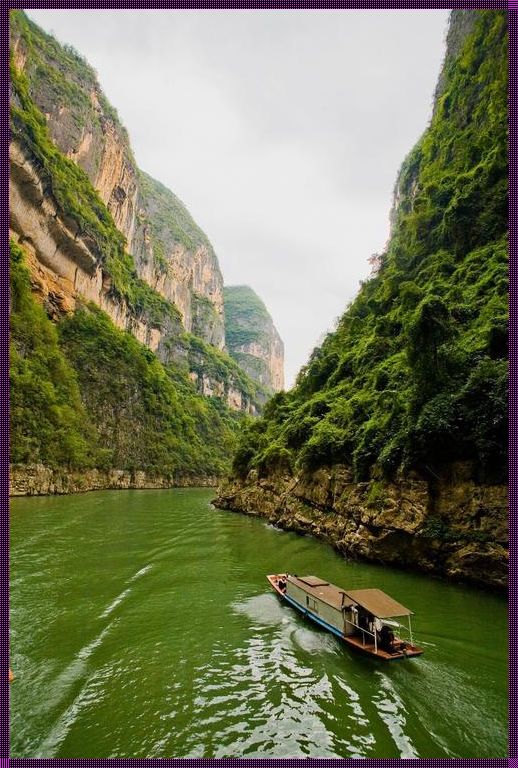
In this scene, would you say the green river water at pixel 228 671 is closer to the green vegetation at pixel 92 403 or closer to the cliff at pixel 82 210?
the green vegetation at pixel 92 403

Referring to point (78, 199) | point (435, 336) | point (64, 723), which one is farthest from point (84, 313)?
point (64, 723)

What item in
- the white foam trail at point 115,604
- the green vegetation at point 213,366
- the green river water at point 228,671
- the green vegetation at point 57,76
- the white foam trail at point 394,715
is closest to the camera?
the white foam trail at point 394,715

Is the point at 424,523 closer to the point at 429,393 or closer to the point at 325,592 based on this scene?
the point at 429,393

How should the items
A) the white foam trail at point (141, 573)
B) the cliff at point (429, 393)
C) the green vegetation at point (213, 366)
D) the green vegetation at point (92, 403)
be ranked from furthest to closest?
the green vegetation at point (213, 366)
the green vegetation at point (92, 403)
the white foam trail at point (141, 573)
the cliff at point (429, 393)

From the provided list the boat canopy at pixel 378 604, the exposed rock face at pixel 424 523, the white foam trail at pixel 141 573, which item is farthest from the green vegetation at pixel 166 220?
the boat canopy at pixel 378 604

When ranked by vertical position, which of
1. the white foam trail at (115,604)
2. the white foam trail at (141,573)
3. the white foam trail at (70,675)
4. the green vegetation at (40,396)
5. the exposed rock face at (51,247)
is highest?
the exposed rock face at (51,247)

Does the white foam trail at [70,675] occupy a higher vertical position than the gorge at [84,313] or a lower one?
lower

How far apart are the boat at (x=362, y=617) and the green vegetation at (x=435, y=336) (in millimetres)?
6328

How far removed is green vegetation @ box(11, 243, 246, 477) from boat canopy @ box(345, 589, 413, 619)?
112ft

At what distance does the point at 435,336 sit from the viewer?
50.0 ft

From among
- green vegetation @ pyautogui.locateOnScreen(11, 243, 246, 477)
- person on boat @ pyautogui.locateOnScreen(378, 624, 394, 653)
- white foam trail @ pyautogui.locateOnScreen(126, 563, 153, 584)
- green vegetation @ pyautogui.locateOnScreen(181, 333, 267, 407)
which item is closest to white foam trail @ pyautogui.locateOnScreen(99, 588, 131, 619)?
white foam trail @ pyautogui.locateOnScreen(126, 563, 153, 584)

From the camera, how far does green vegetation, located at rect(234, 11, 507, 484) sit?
14.6m

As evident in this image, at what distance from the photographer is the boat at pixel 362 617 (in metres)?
8.88

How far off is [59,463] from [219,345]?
113736mm
